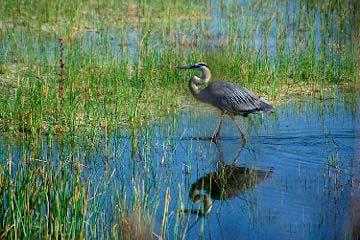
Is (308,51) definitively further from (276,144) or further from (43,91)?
(43,91)

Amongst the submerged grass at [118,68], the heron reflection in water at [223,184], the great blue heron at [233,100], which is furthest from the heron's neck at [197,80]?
the heron reflection in water at [223,184]

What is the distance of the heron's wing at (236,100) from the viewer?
878 centimetres

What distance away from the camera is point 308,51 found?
10.8 metres

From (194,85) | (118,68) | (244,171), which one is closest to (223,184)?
(244,171)

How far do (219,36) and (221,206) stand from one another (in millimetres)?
5879

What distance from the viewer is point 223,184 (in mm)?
6730

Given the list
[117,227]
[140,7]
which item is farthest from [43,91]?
[140,7]

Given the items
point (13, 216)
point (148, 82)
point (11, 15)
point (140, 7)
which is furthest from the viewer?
point (140, 7)

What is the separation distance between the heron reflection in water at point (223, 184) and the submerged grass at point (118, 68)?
45cm

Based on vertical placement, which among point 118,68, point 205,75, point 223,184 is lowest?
point 223,184

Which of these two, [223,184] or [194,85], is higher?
[194,85]

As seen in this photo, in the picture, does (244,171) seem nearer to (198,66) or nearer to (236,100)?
(236,100)

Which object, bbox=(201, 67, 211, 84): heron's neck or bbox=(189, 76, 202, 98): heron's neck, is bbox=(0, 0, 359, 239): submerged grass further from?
bbox=(201, 67, 211, 84): heron's neck

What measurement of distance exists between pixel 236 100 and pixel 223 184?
2.17 meters
